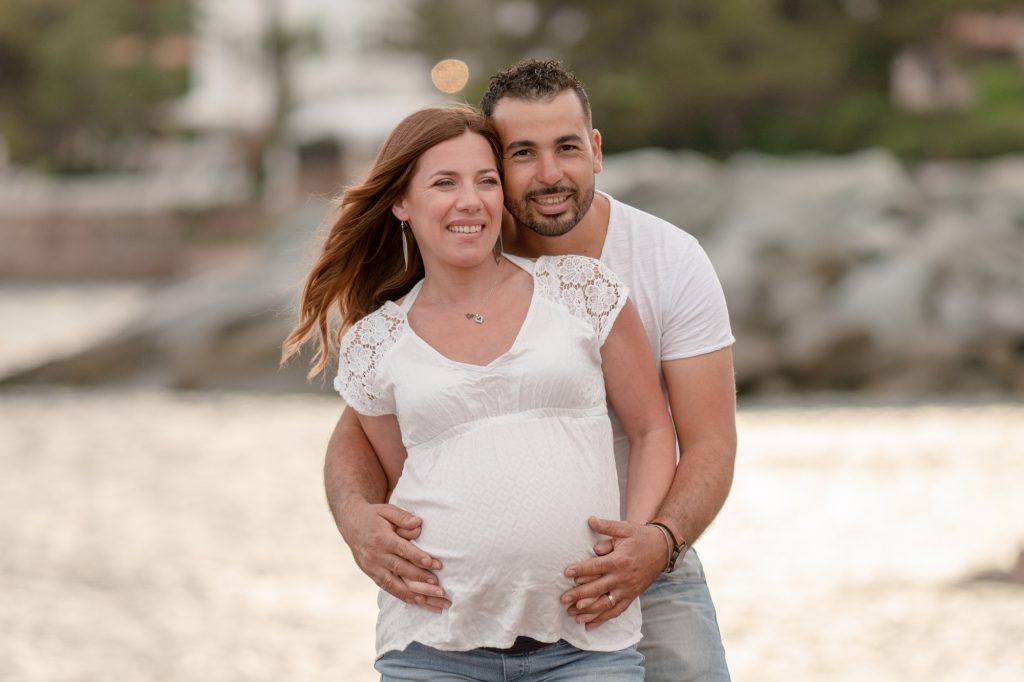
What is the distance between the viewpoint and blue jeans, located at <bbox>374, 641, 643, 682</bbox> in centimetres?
304

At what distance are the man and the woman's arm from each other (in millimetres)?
42

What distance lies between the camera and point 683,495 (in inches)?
127

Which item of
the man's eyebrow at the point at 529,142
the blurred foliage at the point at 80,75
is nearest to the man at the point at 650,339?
the man's eyebrow at the point at 529,142

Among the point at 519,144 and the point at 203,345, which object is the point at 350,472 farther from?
the point at 203,345

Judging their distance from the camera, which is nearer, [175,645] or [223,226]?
[175,645]

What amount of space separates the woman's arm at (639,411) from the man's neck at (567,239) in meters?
0.24

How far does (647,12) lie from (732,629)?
2580cm

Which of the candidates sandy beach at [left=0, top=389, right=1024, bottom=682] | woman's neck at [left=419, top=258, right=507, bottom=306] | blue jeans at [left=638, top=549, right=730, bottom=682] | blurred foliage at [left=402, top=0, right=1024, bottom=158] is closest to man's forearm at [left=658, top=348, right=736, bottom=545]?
blue jeans at [left=638, top=549, right=730, bottom=682]

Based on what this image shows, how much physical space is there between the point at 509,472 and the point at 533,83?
776 millimetres

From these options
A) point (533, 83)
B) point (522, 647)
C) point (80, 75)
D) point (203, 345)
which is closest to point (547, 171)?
point (533, 83)

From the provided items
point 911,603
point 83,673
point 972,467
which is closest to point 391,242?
point 83,673

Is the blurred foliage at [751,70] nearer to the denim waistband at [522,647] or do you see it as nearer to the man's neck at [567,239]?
the man's neck at [567,239]

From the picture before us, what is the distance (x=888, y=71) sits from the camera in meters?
31.9

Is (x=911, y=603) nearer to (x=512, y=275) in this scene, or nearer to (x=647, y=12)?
(x=512, y=275)
